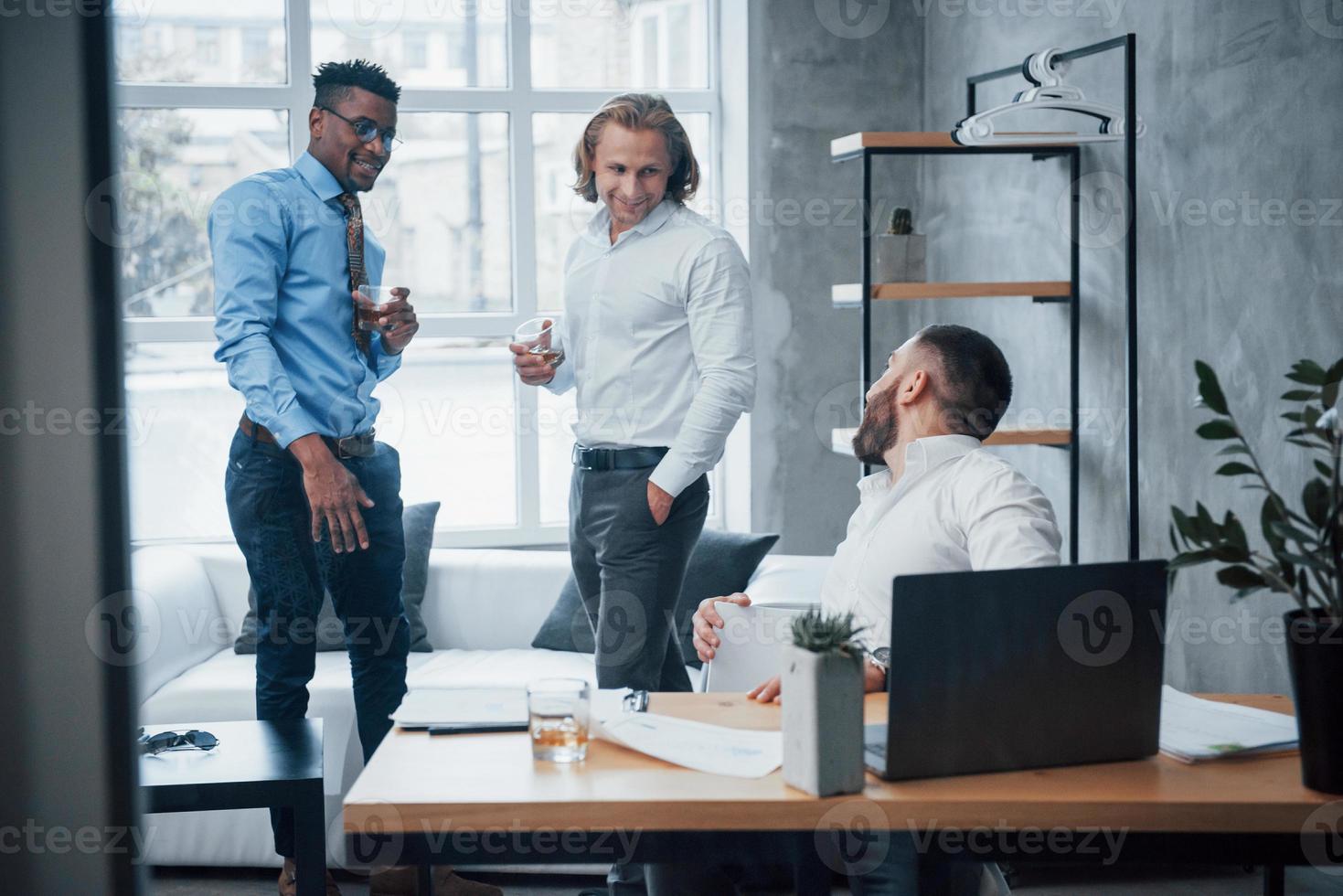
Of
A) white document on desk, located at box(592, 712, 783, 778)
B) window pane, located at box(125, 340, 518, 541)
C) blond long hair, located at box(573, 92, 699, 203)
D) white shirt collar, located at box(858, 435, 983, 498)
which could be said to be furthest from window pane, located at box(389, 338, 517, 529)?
white document on desk, located at box(592, 712, 783, 778)

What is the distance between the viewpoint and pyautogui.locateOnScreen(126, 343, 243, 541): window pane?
161 inches

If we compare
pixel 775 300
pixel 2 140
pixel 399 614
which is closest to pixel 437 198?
pixel 775 300

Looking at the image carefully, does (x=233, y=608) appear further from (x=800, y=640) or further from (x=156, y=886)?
(x=800, y=640)

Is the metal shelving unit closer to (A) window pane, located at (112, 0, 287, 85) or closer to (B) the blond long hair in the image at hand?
(B) the blond long hair

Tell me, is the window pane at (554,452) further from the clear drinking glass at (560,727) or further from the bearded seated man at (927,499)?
the clear drinking glass at (560,727)

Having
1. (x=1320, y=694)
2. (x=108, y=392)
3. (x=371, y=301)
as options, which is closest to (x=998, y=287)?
(x=371, y=301)

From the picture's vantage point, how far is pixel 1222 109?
2.66 metres

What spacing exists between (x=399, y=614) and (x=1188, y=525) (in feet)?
5.78

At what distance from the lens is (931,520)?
5.76ft

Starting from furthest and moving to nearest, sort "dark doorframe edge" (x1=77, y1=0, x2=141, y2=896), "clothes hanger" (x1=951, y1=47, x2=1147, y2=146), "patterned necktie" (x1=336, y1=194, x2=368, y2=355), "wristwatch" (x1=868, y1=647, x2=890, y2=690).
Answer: "clothes hanger" (x1=951, y1=47, x2=1147, y2=146), "patterned necktie" (x1=336, y1=194, x2=368, y2=355), "wristwatch" (x1=868, y1=647, x2=890, y2=690), "dark doorframe edge" (x1=77, y1=0, x2=141, y2=896)

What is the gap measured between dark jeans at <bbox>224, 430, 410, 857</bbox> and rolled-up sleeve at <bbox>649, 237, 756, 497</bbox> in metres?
0.61

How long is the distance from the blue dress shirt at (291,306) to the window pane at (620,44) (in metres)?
1.92

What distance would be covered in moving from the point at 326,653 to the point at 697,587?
1049mm

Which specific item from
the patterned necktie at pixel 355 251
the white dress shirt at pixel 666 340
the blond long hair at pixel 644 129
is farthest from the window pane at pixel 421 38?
the white dress shirt at pixel 666 340
